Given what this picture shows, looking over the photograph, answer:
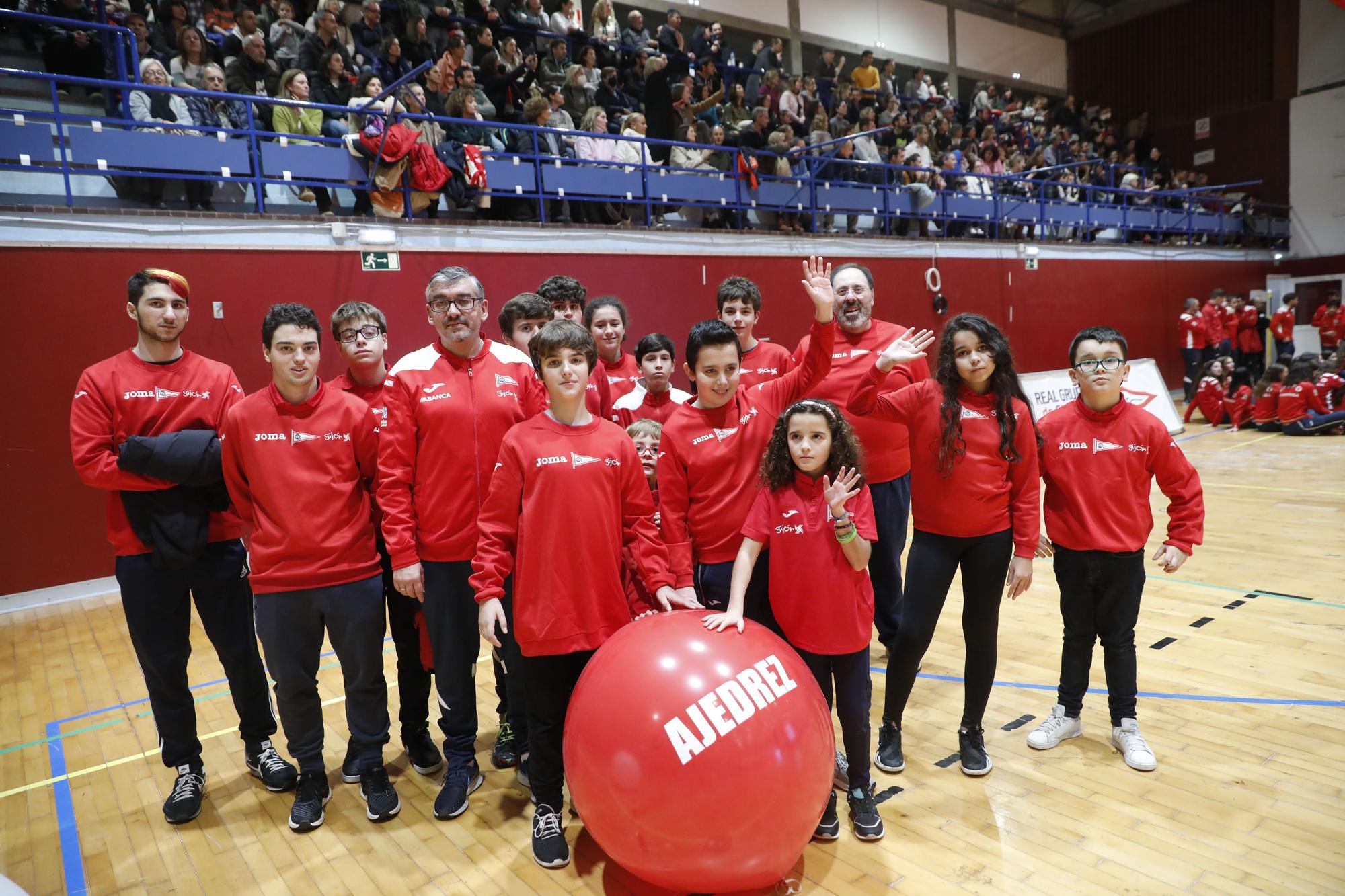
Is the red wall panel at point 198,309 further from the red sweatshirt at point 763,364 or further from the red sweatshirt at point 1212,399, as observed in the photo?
the red sweatshirt at point 1212,399

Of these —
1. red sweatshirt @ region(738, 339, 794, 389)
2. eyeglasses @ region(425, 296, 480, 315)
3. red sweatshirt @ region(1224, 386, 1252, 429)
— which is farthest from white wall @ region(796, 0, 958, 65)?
eyeglasses @ region(425, 296, 480, 315)

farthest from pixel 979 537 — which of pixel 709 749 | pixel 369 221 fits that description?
pixel 369 221

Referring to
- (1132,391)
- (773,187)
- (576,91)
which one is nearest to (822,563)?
(773,187)

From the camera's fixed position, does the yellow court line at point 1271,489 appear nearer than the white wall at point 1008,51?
Yes

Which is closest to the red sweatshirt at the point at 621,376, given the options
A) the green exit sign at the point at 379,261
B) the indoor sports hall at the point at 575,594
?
the indoor sports hall at the point at 575,594

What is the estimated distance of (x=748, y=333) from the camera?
4012 millimetres

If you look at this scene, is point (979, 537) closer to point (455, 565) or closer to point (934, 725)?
point (934, 725)

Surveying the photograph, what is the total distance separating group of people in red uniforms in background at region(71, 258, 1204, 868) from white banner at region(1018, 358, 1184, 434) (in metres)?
7.51

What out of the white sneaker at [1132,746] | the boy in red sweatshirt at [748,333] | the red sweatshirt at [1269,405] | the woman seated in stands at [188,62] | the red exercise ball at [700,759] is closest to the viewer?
the red exercise ball at [700,759]

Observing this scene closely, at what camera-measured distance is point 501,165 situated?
864cm

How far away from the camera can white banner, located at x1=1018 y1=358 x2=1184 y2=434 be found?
34.5 ft

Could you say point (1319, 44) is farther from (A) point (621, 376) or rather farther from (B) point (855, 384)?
(A) point (621, 376)

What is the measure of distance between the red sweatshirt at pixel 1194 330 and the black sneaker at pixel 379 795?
1643 cm

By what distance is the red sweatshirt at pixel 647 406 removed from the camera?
3.82 metres
